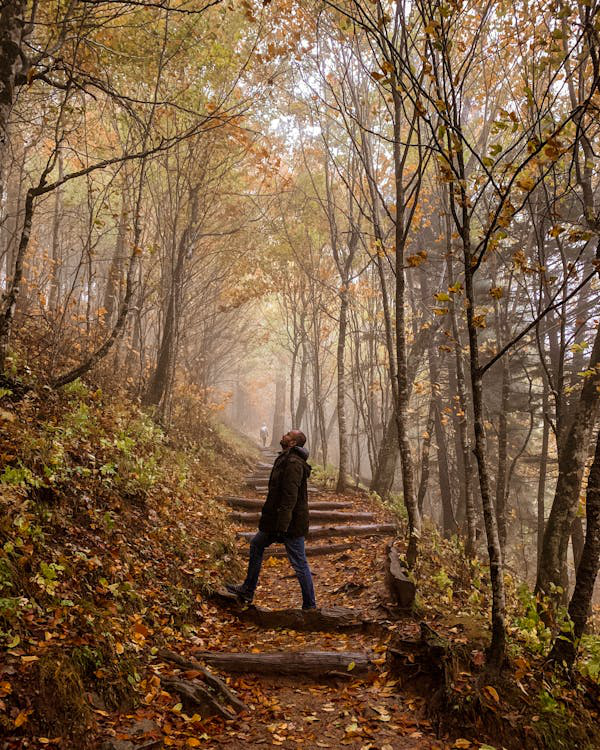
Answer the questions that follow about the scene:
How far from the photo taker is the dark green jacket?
5281 mm

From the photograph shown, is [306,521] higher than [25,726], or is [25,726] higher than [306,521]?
[306,521]

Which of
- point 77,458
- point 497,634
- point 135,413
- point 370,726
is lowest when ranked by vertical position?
point 370,726

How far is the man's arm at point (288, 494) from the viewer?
524 centimetres

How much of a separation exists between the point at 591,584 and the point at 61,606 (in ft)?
13.4

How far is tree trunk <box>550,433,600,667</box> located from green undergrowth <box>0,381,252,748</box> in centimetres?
331

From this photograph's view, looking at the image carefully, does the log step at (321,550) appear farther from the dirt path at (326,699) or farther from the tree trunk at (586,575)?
the tree trunk at (586,575)

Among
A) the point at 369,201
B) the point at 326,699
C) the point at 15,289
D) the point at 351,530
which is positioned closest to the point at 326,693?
the point at 326,699

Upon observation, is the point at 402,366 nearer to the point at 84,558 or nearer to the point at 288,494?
the point at 288,494

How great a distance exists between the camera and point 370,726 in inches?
135

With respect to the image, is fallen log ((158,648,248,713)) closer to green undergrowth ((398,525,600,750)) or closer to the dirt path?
the dirt path

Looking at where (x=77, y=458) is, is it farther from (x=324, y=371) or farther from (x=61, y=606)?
(x=324, y=371)

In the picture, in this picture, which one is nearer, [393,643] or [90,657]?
[90,657]

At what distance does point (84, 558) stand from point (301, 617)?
2.42 metres

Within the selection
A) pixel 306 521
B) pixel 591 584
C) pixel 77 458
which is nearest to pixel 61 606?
pixel 77 458
